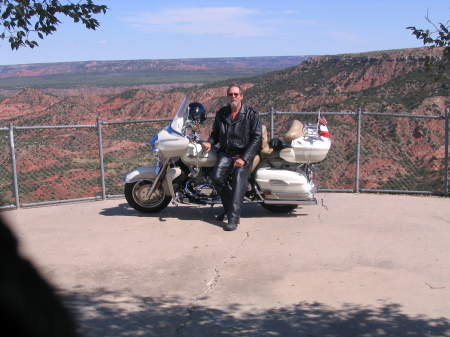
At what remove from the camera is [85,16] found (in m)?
5.39

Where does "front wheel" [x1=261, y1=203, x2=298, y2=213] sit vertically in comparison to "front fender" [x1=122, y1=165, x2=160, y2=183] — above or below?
below

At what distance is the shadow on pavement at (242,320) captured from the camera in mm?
4891

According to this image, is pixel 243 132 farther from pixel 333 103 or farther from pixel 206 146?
pixel 333 103

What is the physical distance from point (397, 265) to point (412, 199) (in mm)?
3917

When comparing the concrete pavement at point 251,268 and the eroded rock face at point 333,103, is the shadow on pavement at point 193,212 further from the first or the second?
the eroded rock face at point 333,103

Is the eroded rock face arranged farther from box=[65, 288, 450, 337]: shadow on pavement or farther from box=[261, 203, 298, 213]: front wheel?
box=[65, 288, 450, 337]: shadow on pavement

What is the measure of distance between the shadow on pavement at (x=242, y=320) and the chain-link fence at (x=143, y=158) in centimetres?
501

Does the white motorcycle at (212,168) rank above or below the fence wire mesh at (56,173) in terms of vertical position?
above

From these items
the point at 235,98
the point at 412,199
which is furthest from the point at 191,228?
the point at 412,199

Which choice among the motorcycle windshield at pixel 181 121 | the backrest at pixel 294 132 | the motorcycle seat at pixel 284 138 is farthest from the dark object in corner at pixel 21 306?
the backrest at pixel 294 132

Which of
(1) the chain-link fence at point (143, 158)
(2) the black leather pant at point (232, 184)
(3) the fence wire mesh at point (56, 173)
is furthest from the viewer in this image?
(3) the fence wire mesh at point (56, 173)

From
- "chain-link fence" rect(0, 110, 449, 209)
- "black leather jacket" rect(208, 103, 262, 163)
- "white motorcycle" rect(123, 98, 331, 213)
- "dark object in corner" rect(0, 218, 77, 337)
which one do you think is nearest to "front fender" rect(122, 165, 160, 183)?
"white motorcycle" rect(123, 98, 331, 213)

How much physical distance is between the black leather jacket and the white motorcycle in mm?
292

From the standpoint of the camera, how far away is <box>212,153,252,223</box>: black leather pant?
8.19 meters
